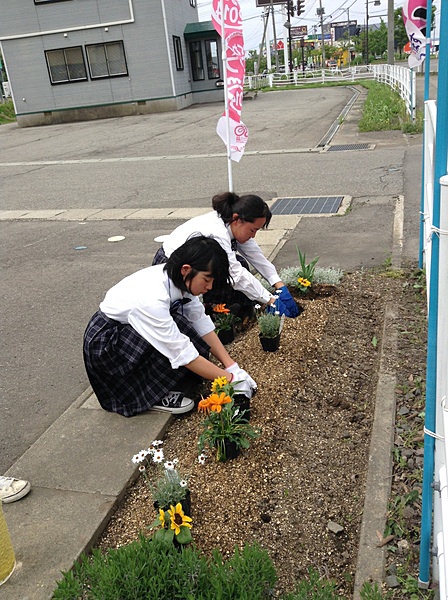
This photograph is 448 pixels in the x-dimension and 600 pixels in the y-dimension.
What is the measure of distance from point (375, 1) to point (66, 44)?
40.5 m

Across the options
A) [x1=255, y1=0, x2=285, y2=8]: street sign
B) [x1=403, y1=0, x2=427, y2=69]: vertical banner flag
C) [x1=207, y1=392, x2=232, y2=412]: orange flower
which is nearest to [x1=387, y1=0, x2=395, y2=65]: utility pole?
[x1=255, y1=0, x2=285, y2=8]: street sign

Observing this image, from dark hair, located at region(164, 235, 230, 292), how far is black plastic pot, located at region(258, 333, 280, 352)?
0.88m

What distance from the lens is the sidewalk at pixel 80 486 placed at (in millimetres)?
2064

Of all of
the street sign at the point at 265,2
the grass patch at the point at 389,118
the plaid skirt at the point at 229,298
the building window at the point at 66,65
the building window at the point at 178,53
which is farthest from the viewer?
the street sign at the point at 265,2

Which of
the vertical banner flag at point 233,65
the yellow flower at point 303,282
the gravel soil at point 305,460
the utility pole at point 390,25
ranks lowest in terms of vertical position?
the gravel soil at point 305,460

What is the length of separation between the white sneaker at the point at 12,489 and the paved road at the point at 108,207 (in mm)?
402

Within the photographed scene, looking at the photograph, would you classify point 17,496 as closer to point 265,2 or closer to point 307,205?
point 307,205

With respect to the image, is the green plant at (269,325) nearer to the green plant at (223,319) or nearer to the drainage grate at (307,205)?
the green plant at (223,319)

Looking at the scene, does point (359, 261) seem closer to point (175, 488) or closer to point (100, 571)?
point (175, 488)

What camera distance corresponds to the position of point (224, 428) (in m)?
2.51

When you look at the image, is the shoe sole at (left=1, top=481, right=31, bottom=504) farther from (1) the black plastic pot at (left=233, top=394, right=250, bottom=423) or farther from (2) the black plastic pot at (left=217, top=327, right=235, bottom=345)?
(2) the black plastic pot at (left=217, top=327, right=235, bottom=345)

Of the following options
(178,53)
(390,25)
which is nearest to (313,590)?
(390,25)

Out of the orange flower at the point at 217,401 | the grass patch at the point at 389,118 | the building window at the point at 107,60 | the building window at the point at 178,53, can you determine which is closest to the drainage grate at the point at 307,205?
the orange flower at the point at 217,401

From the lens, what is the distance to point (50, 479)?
101 inches
